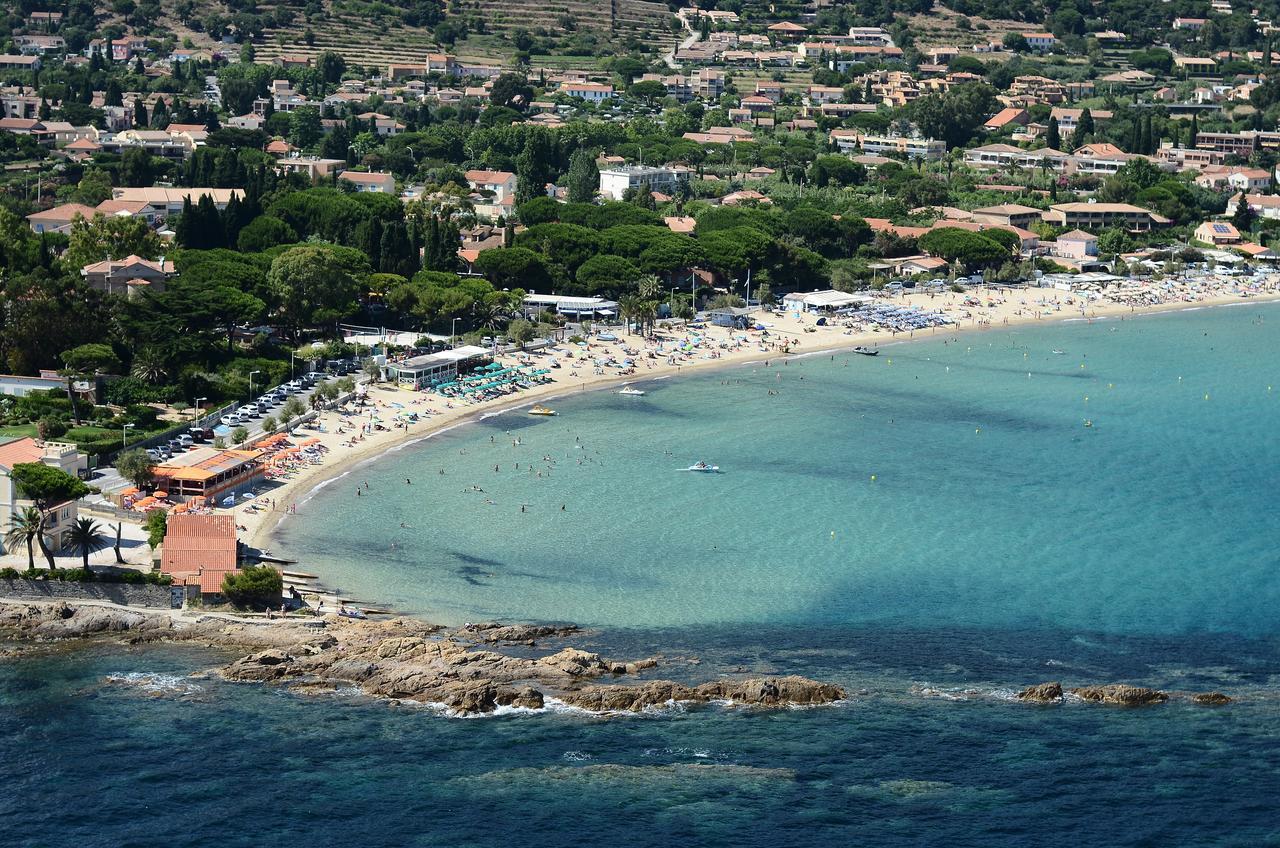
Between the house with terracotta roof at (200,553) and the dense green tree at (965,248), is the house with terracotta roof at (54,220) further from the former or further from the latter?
the house with terracotta roof at (200,553)

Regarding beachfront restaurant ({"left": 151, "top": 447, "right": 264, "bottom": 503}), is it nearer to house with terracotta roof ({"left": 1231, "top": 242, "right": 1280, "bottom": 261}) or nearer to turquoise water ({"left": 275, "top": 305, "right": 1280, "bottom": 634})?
turquoise water ({"left": 275, "top": 305, "right": 1280, "bottom": 634})

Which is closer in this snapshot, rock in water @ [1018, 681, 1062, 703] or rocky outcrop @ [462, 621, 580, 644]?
rock in water @ [1018, 681, 1062, 703]

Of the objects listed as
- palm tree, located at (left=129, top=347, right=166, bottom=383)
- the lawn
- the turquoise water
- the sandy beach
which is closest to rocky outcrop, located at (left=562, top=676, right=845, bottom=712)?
the turquoise water

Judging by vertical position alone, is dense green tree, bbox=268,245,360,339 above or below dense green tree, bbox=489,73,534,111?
below

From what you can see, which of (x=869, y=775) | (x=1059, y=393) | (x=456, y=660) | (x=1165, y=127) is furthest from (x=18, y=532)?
(x=1165, y=127)

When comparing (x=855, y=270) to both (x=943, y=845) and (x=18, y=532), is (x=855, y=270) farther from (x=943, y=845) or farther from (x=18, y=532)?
(x=943, y=845)

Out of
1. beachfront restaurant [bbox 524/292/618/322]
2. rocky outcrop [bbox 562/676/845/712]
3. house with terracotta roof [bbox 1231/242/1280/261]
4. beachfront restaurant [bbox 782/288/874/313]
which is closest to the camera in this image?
rocky outcrop [bbox 562/676/845/712]

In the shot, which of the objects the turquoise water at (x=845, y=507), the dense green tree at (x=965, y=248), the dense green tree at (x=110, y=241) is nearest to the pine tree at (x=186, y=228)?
the dense green tree at (x=110, y=241)
